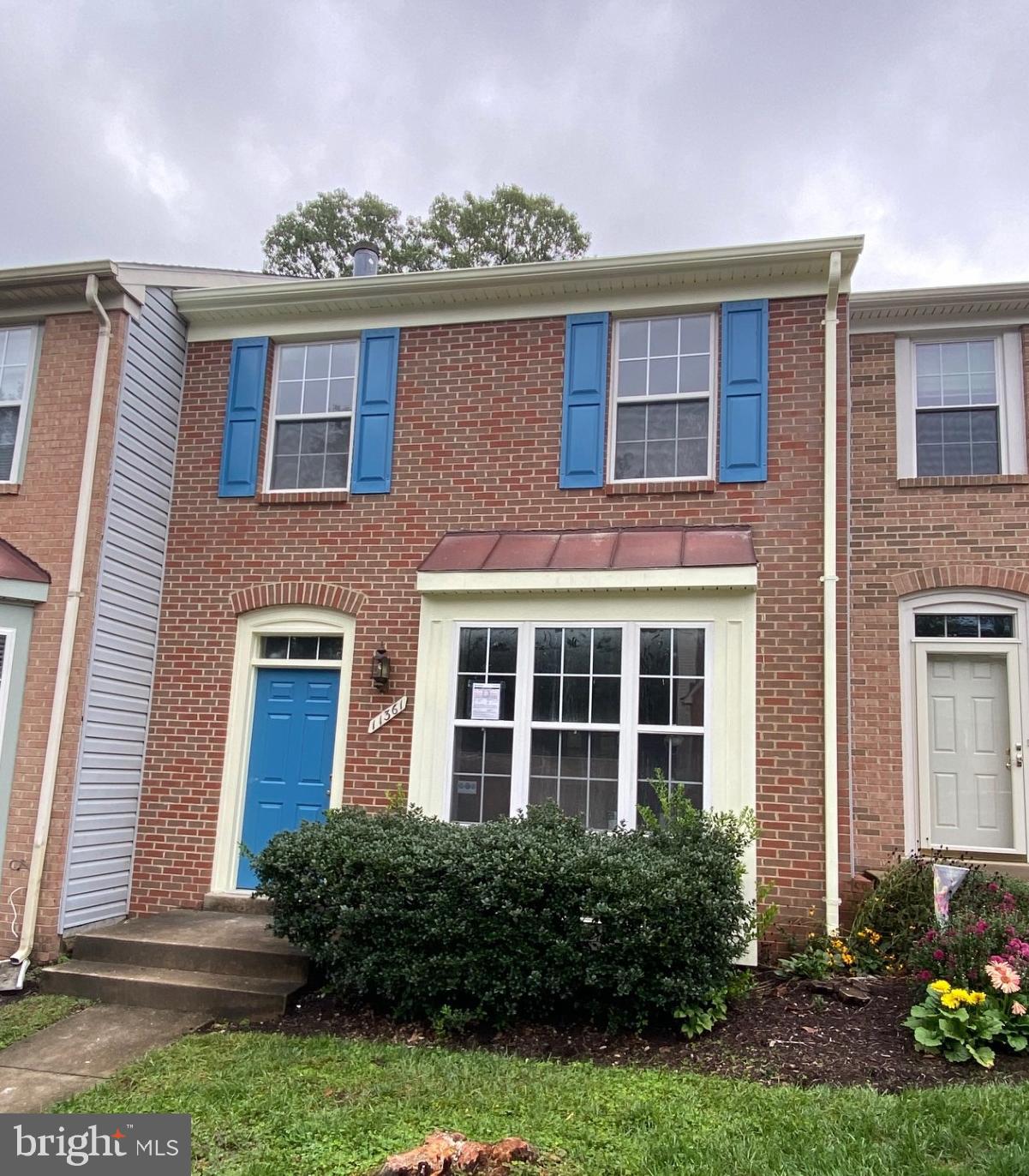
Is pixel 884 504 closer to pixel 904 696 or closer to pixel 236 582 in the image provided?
pixel 904 696

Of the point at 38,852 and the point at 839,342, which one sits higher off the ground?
the point at 839,342

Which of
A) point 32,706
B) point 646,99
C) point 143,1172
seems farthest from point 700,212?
point 143,1172

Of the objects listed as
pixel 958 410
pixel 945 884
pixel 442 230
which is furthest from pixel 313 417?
pixel 442 230

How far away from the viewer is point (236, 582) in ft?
26.5

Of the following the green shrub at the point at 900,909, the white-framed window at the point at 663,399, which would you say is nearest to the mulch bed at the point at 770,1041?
the green shrub at the point at 900,909

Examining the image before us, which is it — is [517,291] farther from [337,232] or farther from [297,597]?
[337,232]

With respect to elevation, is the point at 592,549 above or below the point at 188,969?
above

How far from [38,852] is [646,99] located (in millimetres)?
13306

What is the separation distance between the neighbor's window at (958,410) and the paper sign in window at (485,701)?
4.76 metres

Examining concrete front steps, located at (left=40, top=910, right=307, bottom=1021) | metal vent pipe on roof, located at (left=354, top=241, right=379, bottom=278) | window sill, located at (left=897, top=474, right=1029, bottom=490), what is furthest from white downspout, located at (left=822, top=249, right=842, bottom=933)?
metal vent pipe on roof, located at (left=354, top=241, right=379, bottom=278)

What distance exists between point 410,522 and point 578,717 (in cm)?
240

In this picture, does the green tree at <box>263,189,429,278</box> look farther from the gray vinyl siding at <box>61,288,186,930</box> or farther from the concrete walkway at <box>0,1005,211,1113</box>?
the concrete walkway at <box>0,1005,211,1113</box>

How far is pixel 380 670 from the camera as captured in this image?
7457 mm

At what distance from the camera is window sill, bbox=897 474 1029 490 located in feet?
26.0
